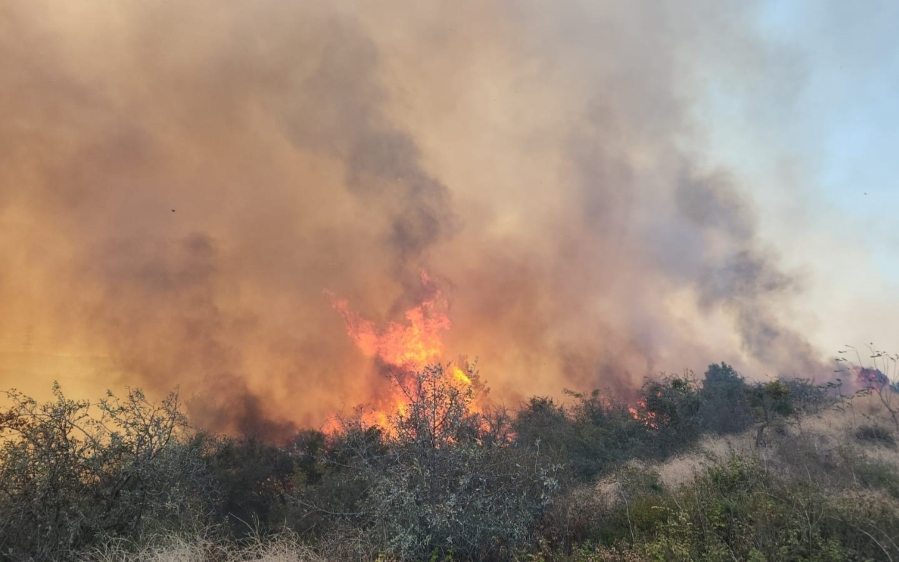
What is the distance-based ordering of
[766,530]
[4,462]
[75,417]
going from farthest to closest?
[75,417] < [4,462] < [766,530]

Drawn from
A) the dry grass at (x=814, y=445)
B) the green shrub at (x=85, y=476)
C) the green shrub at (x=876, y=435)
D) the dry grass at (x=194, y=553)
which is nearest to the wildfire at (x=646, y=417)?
the dry grass at (x=814, y=445)

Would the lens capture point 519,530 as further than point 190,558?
Yes

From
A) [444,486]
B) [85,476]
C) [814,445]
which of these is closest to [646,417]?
[814,445]

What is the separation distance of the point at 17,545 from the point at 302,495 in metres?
16.6

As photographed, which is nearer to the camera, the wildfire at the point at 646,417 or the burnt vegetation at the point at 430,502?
the burnt vegetation at the point at 430,502

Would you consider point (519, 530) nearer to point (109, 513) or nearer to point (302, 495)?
point (109, 513)

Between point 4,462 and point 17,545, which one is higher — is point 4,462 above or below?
above

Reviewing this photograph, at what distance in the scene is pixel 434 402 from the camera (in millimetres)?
15000

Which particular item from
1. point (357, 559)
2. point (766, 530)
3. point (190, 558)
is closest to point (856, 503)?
point (766, 530)

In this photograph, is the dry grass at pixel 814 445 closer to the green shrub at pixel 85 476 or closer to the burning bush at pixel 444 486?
the burning bush at pixel 444 486

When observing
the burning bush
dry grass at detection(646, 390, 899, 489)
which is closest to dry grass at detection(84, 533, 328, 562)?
the burning bush

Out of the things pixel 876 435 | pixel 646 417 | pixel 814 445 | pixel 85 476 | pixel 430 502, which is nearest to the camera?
pixel 430 502

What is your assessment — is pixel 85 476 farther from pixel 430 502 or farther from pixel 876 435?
pixel 876 435

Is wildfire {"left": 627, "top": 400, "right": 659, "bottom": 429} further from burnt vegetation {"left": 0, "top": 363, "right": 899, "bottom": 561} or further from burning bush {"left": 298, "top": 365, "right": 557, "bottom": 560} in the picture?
burning bush {"left": 298, "top": 365, "right": 557, "bottom": 560}
